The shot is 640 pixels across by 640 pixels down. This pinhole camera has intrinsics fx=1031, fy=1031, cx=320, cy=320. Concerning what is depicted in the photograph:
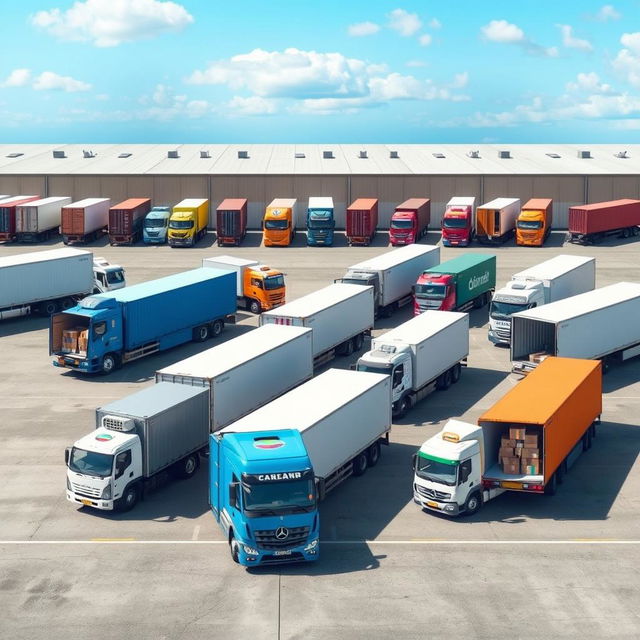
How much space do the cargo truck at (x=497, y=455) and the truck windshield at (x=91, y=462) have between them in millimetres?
9008

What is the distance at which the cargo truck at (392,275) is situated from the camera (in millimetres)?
53625

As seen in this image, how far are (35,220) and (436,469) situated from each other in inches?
2194

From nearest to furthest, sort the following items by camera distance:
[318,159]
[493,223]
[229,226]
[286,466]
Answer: [286,466] → [493,223] → [229,226] → [318,159]

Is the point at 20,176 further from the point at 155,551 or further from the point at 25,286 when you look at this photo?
the point at 155,551

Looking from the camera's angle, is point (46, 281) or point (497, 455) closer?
point (497, 455)

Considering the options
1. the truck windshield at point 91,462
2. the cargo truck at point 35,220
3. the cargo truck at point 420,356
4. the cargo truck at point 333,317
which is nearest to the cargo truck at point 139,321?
the cargo truck at point 333,317

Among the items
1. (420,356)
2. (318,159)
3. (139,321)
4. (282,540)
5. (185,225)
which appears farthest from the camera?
(318,159)

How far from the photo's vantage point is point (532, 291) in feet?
161

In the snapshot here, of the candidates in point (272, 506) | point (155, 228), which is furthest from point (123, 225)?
point (272, 506)

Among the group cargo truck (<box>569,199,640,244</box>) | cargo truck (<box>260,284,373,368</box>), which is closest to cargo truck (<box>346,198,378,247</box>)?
cargo truck (<box>569,199,640,244</box>)

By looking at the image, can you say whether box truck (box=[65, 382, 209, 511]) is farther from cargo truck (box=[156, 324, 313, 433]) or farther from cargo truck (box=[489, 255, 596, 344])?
cargo truck (box=[489, 255, 596, 344])

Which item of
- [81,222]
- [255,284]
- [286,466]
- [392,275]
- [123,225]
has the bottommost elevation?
[286,466]

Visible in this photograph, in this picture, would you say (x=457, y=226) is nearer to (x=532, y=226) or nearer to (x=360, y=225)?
(x=532, y=226)

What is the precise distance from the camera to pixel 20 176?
86.8 metres
